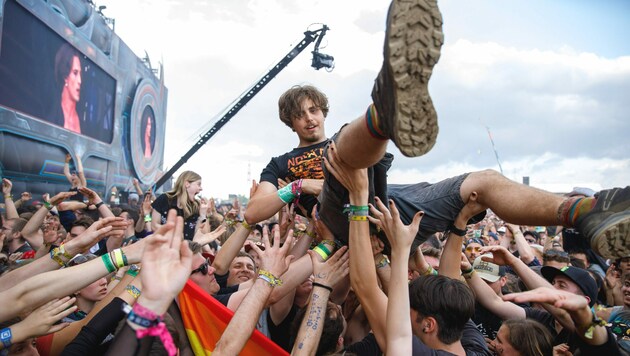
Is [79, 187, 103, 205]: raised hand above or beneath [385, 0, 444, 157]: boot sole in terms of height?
beneath

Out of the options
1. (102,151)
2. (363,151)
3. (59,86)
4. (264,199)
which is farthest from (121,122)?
(363,151)

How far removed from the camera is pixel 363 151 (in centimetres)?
227

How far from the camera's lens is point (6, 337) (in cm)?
223

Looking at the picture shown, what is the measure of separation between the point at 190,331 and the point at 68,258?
91 cm

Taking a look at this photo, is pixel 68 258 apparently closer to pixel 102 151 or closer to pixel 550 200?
pixel 550 200

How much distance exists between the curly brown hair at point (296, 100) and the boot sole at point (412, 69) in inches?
68.5

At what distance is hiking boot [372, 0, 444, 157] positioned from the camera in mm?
1882

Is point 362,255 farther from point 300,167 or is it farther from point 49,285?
point 49,285

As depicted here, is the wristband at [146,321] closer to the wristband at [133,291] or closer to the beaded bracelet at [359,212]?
the wristband at [133,291]

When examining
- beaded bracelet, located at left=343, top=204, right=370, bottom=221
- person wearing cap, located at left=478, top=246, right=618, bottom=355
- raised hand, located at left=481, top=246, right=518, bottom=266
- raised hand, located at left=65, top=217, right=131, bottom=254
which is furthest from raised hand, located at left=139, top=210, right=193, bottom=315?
raised hand, located at left=481, top=246, right=518, bottom=266

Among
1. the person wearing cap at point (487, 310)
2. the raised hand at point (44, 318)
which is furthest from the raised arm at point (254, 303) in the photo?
the person wearing cap at point (487, 310)

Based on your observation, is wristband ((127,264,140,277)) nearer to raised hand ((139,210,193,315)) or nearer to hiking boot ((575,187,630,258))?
raised hand ((139,210,193,315))

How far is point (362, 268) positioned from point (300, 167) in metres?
1.32

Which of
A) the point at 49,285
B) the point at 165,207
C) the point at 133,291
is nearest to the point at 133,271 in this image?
the point at 133,291
